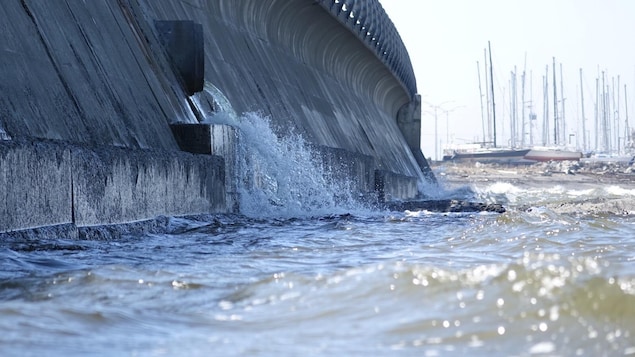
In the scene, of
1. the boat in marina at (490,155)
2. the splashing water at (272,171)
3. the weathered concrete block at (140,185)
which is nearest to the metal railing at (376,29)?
the splashing water at (272,171)

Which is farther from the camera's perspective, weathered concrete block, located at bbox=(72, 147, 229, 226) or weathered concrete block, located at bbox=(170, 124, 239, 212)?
weathered concrete block, located at bbox=(170, 124, 239, 212)

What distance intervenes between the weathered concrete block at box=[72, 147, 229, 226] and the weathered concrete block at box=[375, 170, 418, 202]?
11.2 metres

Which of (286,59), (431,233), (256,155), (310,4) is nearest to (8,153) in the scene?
(431,233)

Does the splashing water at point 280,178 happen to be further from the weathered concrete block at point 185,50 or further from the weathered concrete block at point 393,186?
the weathered concrete block at point 393,186

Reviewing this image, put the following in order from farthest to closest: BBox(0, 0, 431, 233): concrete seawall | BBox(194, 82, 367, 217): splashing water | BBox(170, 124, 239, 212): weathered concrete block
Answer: BBox(194, 82, 367, 217): splashing water < BBox(170, 124, 239, 212): weathered concrete block < BBox(0, 0, 431, 233): concrete seawall

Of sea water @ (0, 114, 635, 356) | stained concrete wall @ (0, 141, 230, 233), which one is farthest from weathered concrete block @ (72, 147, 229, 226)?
sea water @ (0, 114, 635, 356)

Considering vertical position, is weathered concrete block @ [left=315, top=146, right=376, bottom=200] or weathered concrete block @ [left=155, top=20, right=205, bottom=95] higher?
weathered concrete block @ [left=155, top=20, right=205, bottom=95]

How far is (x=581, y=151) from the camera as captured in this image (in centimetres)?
12519

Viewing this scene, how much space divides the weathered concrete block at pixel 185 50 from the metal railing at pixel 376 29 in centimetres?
1270

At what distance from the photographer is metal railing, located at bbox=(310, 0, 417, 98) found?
3019 cm

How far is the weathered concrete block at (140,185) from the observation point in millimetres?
8852

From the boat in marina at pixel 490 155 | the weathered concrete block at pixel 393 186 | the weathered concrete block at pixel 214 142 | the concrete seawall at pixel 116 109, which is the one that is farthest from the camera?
the boat in marina at pixel 490 155

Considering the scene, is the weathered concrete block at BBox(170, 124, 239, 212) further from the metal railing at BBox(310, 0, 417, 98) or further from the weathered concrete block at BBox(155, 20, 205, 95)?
the metal railing at BBox(310, 0, 417, 98)

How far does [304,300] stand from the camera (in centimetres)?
555
